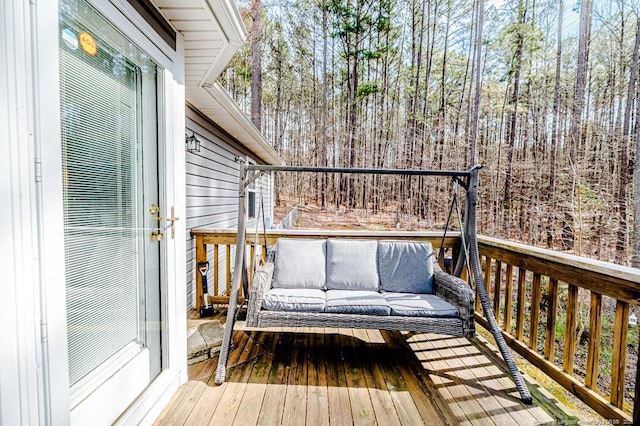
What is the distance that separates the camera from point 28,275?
3.53 feet

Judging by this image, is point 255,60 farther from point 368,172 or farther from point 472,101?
point 368,172

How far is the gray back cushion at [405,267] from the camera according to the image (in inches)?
114

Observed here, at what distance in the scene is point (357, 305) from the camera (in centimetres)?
239

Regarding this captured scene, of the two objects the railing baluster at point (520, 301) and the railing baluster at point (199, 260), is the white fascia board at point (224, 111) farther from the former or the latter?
the railing baluster at point (520, 301)

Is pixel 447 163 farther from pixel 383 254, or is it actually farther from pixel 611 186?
pixel 383 254

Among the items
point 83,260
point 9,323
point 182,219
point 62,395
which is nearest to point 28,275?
point 9,323

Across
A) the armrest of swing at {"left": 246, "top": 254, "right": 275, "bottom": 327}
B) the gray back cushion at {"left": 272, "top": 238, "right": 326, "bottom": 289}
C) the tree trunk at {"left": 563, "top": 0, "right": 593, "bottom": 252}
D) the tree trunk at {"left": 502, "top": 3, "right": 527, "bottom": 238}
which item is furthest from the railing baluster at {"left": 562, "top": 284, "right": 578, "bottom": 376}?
the tree trunk at {"left": 502, "top": 3, "right": 527, "bottom": 238}

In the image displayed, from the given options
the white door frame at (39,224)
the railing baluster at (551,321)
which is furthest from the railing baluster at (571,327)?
the white door frame at (39,224)

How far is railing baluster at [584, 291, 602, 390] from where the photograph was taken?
189 centimetres

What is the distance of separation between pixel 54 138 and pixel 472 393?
268 cm

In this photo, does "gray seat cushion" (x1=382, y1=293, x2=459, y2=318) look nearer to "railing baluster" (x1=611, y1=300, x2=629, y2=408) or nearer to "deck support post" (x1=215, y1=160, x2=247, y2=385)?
"railing baluster" (x1=611, y1=300, x2=629, y2=408)

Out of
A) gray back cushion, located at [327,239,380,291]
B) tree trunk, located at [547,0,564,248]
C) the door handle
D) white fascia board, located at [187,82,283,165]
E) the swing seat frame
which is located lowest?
the swing seat frame

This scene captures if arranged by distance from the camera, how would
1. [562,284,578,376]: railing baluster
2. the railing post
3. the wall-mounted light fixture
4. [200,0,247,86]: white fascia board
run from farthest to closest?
the wall-mounted light fixture < the railing post < [562,284,578,376]: railing baluster < [200,0,247,86]: white fascia board

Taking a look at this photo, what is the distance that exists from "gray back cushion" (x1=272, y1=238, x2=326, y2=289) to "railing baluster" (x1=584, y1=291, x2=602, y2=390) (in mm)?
1911
